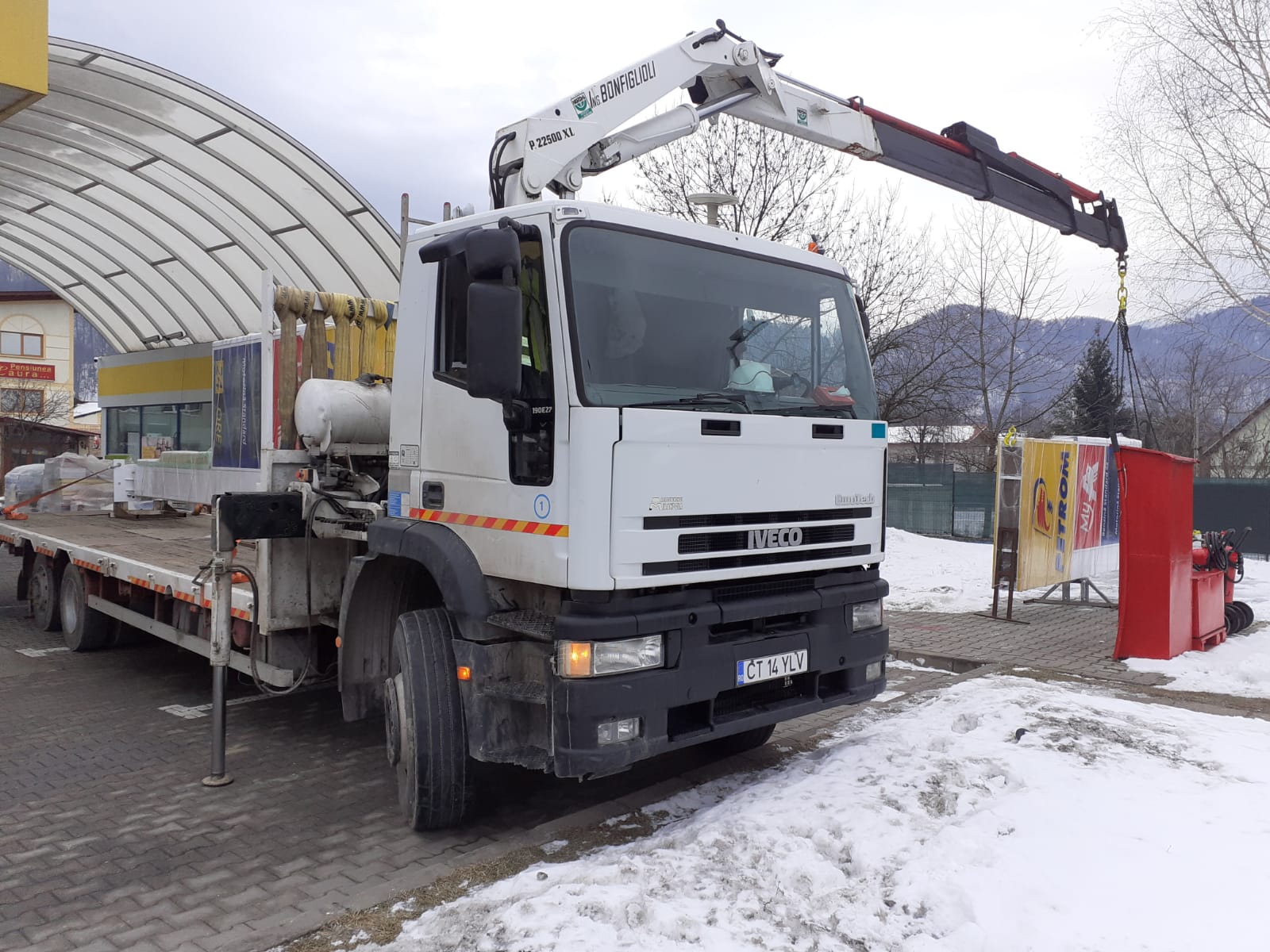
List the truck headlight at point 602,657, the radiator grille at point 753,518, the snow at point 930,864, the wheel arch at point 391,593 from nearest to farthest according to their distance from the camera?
the snow at point 930,864 → the truck headlight at point 602,657 → the radiator grille at point 753,518 → the wheel arch at point 391,593

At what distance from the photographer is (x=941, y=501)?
22.1 m

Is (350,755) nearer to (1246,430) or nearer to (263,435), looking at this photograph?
(263,435)

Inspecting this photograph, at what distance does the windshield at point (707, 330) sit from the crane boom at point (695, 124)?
1379 mm

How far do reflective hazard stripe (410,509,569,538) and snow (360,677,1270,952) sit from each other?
53.2 inches

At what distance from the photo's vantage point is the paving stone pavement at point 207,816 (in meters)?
3.89

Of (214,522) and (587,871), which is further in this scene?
(214,522)

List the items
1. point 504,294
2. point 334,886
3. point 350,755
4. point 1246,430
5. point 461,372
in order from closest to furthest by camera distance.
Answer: point 504,294 → point 334,886 → point 461,372 → point 350,755 → point 1246,430

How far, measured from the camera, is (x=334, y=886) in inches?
162

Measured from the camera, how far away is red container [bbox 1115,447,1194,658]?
7902 mm

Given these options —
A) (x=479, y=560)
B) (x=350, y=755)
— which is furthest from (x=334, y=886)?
(x=350, y=755)

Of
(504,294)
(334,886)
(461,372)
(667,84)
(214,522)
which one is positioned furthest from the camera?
(667,84)

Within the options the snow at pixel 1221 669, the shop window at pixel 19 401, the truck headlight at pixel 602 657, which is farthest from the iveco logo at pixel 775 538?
the shop window at pixel 19 401

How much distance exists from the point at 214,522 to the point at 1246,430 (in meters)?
50.8

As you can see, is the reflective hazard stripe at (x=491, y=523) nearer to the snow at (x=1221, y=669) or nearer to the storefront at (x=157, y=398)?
the snow at (x=1221, y=669)
